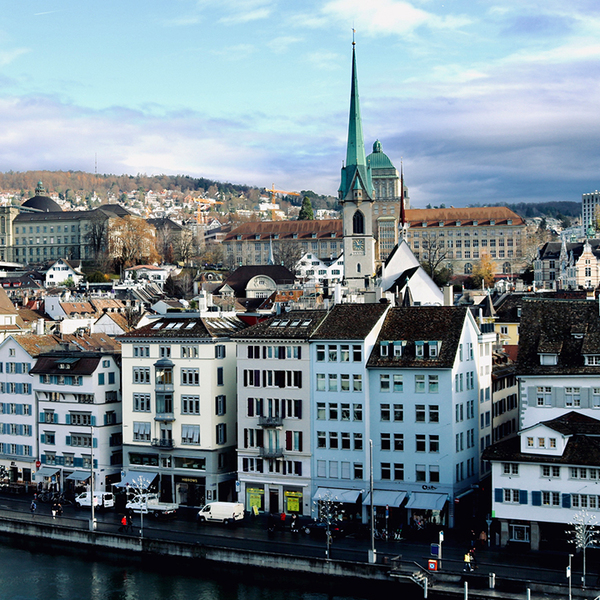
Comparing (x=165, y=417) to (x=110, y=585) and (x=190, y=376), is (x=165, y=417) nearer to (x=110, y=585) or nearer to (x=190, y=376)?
(x=190, y=376)

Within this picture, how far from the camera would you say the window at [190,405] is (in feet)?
246

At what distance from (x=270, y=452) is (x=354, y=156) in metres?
79.4

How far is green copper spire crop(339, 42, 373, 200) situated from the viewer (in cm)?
13962

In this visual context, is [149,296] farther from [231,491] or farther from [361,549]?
[361,549]

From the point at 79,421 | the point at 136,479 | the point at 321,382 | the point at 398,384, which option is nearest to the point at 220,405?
the point at 136,479

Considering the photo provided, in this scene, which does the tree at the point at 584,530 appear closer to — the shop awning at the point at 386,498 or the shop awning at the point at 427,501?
the shop awning at the point at 427,501

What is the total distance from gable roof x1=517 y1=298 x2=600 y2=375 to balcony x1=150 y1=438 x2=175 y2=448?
90.0ft

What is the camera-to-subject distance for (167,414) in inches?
2982

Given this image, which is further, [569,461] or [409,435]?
[409,435]

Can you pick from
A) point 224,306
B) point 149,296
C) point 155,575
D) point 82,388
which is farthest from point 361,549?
point 149,296

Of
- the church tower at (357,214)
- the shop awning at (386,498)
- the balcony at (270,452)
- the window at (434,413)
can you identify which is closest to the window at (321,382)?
the balcony at (270,452)

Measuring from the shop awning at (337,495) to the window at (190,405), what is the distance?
1220 cm

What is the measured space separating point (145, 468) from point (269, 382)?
13.0 meters

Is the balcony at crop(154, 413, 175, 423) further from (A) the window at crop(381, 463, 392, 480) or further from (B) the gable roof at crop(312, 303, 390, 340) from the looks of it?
(A) the window at crop(381, 463, 392, 480)
